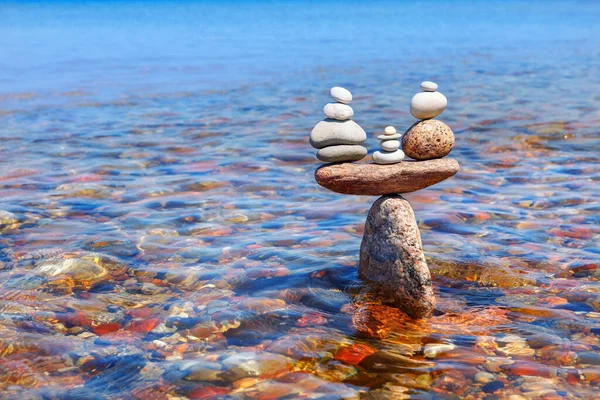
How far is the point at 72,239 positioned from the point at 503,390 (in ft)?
14.9

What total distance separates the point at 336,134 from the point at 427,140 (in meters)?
0.70

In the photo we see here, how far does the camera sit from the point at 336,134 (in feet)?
17.5

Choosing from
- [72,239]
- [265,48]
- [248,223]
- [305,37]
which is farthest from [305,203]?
[305,37]

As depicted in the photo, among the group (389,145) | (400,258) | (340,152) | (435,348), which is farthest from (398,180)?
(435,348)

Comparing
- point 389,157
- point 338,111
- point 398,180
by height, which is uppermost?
Answer: point 338,111

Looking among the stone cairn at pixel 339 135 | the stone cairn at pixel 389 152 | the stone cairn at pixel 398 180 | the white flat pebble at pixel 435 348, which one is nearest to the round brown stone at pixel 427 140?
the stone cairn at pixel 398 180

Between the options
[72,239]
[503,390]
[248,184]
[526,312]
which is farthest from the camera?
[248,184]

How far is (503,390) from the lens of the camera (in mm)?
4211

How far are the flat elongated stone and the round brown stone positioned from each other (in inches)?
2.7

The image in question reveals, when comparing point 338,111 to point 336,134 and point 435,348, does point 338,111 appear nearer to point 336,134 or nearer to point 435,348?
point 336,134

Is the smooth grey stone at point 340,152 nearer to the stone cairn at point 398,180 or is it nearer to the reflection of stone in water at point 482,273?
the stone cairn at point 398,180

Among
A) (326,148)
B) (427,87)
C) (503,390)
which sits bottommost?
(503,390)

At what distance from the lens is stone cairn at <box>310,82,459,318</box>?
5.26 meters

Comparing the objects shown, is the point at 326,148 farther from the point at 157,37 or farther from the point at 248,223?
the point at 157,37
